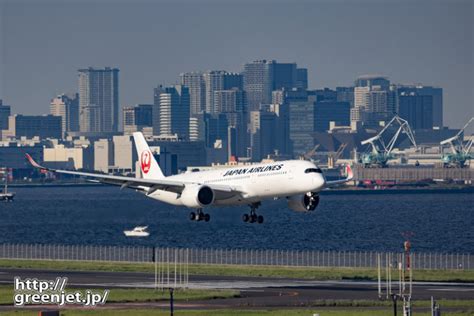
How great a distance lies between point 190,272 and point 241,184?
13829 mm

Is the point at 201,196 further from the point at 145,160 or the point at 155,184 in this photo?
the point at 145,160

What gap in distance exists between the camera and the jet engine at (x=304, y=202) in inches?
4400

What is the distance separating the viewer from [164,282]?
113 meters

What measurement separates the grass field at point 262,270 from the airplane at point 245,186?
6.96 meters

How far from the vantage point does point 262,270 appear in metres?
126

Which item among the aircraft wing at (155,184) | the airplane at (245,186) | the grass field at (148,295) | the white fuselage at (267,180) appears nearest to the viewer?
the grass field at (148,295)

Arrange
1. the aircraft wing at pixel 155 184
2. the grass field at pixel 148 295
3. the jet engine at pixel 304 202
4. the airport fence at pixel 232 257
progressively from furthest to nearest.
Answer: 1. the airport fence at pixel 232 257
2. the aircraft wing at pixel 155 184
3. the jet engine at pixel 304 202
4. the grass field at pixel 148 295

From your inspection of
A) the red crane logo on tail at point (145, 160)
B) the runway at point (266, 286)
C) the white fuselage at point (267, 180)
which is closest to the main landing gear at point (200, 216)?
the white fuselage at point (267, 180)

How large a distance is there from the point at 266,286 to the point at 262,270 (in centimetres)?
1738

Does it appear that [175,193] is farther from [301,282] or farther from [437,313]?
[437,313]

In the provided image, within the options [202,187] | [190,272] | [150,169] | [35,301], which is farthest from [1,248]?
[35,301]

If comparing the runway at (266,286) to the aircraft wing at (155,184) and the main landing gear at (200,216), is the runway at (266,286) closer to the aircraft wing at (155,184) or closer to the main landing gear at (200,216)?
the main landing gear at (200,216)

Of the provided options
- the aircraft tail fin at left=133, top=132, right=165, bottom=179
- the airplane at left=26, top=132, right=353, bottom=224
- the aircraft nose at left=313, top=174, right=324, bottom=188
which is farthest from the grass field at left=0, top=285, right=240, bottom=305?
the aircraft tail fin at left=133, top=132, right=165, bottom=179

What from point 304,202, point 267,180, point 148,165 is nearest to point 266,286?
point 304,202
